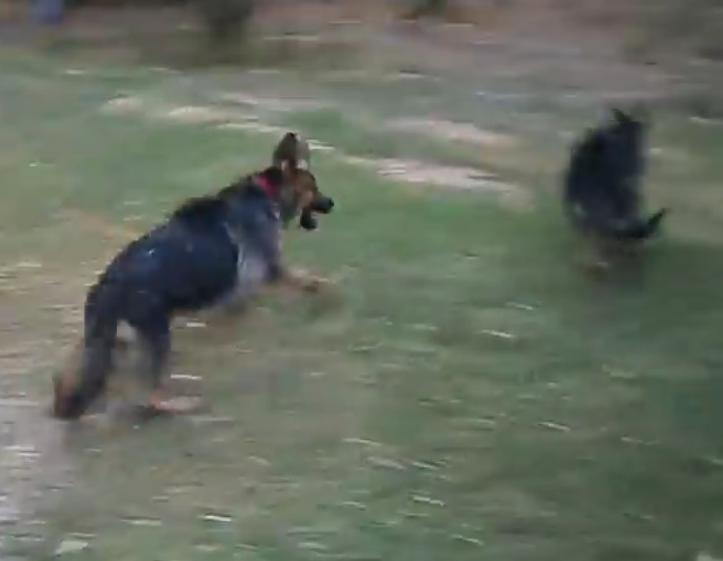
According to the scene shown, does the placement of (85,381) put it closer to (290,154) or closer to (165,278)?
(165,278)

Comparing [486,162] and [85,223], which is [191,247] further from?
[486,162]

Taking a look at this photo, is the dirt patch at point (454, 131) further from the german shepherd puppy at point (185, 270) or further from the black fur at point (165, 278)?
the black fur at point (165, 278)

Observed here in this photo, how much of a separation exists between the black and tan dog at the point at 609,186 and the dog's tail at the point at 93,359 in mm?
2812

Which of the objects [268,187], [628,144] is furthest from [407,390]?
[628,144]

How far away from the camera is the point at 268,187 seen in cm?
646

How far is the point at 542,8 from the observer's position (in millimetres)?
15438

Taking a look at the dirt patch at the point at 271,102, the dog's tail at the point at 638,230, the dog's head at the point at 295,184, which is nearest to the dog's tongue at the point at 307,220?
the dog's head at the point at 295,184

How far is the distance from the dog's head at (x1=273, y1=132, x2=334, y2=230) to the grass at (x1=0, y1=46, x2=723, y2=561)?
0.41m

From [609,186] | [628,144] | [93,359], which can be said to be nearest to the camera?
[93,359]

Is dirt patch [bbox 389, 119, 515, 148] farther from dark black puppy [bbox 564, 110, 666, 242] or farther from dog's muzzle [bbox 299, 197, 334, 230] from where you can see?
dog's muzzle [bbox 299, 197, 334, 230]

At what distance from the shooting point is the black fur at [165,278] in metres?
5.29

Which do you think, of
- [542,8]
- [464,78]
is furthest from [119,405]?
[542,8]

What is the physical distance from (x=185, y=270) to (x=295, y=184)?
1191mm

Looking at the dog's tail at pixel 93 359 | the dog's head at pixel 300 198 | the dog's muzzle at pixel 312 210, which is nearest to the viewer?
the dog's tail at pixel 93 359
